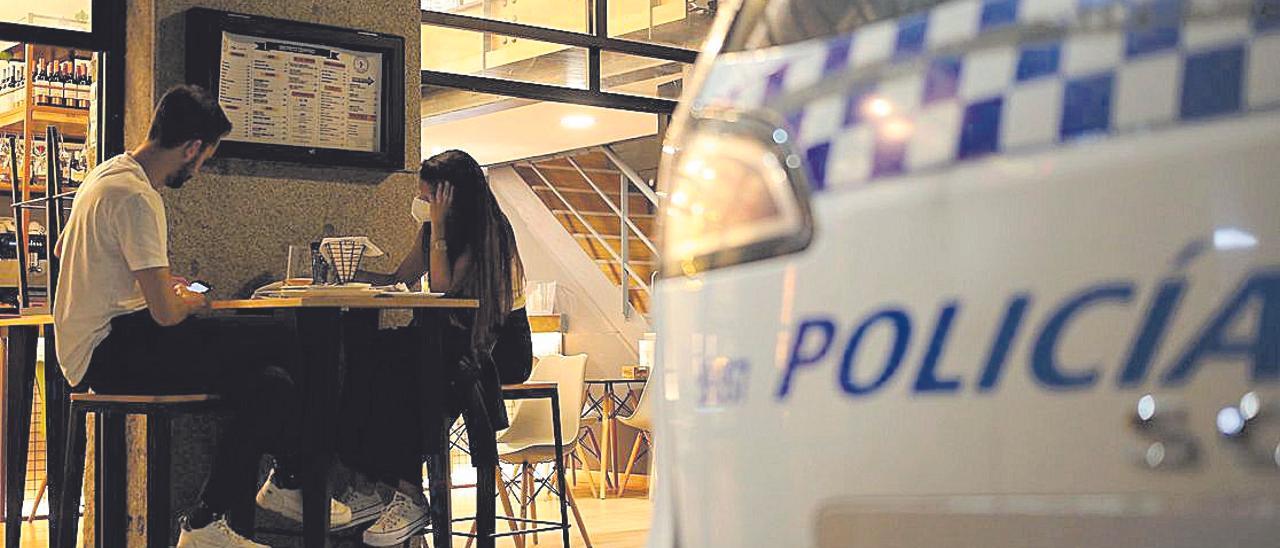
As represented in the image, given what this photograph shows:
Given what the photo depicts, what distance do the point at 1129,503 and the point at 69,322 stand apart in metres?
3.40

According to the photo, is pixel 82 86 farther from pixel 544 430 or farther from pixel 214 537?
pixel 214 537

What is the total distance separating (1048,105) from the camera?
92cm

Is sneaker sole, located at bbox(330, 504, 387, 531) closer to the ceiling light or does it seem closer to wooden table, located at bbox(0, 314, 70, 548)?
wooden table, located at bbox(0, 314, 70, 548)

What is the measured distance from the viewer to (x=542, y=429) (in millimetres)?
5945

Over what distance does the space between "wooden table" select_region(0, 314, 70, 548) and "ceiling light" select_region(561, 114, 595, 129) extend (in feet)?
15.0

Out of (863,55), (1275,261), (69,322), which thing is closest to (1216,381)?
(1275,261)

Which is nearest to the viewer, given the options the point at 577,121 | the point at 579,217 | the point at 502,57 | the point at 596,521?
the point at 502,57

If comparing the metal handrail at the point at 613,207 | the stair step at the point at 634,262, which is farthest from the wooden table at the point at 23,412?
the stair step at the point at 634,262

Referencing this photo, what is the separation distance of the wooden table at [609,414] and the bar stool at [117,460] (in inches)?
165

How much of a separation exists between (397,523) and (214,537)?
0.52 m

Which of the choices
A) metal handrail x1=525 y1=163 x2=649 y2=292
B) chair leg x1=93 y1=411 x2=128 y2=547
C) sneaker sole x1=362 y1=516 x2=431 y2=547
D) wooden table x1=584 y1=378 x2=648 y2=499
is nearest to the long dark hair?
sneaker sole x1=362 y1=516 x2=431 y2=547

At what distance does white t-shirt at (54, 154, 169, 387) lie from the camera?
3799 millimetres

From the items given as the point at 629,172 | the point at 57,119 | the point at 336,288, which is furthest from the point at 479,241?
the point at 629,172

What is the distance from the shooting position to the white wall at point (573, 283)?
10.8 m
